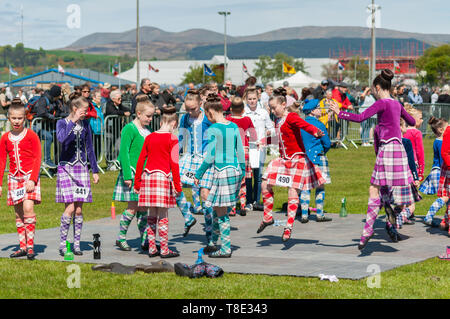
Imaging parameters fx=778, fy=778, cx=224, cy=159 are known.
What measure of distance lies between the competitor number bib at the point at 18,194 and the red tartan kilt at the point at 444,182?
19.0 feet

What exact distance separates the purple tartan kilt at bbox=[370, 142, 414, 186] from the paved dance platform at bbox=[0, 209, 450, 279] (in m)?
0.89

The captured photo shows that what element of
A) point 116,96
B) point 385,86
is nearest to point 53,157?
point 116,96

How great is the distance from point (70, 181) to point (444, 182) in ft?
17.4

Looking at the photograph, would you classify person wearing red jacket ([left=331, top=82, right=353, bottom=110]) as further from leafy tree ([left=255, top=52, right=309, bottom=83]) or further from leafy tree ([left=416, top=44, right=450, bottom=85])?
leafy tree ([left=255, top=52, right=309, bottom=83])

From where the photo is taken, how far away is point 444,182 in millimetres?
11117

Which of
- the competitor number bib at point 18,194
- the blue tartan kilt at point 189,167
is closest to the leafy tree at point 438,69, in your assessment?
the blue tartan kilt at point 189,167

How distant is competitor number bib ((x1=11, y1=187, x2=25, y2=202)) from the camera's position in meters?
9.24

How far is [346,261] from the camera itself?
888 cm

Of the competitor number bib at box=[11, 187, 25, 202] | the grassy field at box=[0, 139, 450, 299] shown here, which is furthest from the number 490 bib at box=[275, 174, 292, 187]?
the competitor number bib at box=[11, 187, 25, 202]

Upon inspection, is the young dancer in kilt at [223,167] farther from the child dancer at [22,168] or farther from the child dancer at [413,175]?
the child dancer at [413,175]

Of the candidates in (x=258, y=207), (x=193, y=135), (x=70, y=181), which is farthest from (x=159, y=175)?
(x=258, y=207)

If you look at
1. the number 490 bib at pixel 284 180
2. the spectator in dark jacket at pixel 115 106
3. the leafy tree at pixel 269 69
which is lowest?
the number 490 bib at pixel 284 180

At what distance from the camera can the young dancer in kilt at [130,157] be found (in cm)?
957

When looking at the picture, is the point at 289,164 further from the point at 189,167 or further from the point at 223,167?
the point at 189,167
